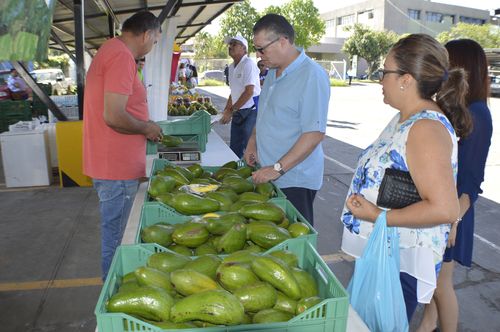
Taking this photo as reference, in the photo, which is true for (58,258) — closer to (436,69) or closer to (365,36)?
(436,69)

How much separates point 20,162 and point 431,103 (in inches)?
257

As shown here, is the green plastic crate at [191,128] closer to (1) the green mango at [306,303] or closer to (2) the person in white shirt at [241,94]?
(2) the person in white shirt at [241,94]

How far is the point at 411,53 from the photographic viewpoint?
176cm

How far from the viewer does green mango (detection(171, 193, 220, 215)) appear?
205 centimetres

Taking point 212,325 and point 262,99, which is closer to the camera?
point 212,325

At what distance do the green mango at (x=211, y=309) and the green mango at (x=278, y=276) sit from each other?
0.16 m

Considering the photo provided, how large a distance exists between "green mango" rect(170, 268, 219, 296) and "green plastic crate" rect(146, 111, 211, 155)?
270cm

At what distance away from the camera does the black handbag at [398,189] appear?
5.84 feet

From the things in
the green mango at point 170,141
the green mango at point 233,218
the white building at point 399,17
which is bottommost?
the green mango at point 233,218

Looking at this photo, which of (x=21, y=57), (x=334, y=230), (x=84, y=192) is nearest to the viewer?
(x=21, y=57)

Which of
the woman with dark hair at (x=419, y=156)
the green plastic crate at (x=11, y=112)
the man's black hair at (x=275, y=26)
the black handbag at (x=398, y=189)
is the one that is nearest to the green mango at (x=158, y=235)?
the woman with dark hair at (x=419, y=156)

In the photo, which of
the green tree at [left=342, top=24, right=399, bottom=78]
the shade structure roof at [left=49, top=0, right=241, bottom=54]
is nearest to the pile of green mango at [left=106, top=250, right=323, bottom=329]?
the shade structure roof at [left=49, top=0, right=241, bottom=54]

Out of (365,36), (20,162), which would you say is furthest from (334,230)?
(365,36)

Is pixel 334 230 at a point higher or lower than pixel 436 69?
lower
